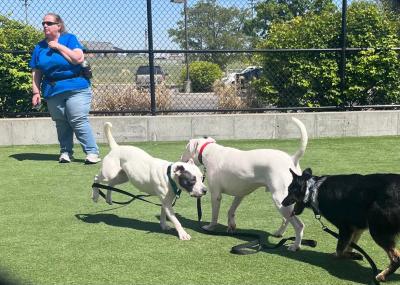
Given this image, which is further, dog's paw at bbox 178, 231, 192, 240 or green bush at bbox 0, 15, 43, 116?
green bush at bbox 0, 15, 43, 116

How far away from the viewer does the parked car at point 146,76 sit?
30.4ft

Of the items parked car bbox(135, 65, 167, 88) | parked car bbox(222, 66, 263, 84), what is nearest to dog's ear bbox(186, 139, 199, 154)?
parked car bbox(135, 65, 167, 88)

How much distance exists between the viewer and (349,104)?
9555mm

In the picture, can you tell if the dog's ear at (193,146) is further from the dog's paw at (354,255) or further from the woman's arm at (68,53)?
the woman's arm at (68,53)

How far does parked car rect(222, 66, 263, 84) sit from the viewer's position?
9.93 metres

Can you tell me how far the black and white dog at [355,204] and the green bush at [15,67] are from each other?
22.2 feet

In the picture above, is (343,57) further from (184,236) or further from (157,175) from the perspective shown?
(184,236)

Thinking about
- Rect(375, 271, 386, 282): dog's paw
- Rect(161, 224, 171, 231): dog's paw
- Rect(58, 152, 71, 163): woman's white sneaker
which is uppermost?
Rect(58, 152, 71, 163): woman's white sneaker

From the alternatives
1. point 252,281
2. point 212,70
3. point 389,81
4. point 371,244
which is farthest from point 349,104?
point 252,281

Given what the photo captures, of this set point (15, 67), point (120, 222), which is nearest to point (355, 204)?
point (120, 222)

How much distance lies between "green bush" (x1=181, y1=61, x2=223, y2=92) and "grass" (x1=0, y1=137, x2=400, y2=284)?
Answer: 4.04 metres

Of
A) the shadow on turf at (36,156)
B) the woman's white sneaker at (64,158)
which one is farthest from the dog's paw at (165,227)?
the shadow on turf at (36,156)

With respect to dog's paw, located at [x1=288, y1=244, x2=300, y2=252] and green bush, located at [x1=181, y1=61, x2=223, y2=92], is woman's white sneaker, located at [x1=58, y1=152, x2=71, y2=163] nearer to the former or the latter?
green bush, located at [x1=181, y1=61, x2=223, y2=92]

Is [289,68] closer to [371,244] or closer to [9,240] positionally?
[371,244]
